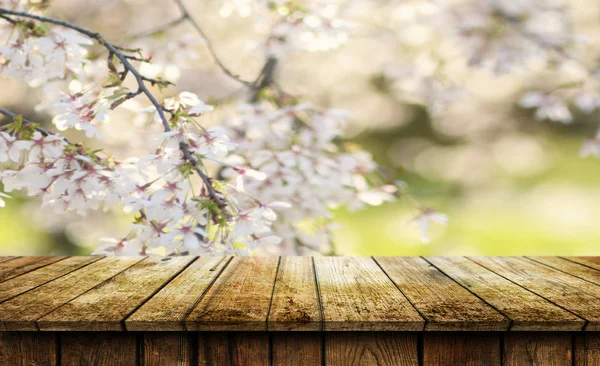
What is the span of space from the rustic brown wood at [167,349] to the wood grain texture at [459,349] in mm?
343

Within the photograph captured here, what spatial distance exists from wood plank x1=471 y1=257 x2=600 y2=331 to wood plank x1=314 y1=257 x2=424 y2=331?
24 centimetres

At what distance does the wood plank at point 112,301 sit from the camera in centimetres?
78

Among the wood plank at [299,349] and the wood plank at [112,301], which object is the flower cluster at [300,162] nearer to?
the wood plank at [112,301]

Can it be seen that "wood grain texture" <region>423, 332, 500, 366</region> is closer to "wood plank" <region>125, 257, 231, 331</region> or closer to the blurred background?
"wood plank" <region>125, 257, 231, 331</region>

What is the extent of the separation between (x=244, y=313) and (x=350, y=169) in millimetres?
1279

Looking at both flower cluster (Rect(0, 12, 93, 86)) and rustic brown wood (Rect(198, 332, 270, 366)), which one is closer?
rustic brown wood (Rect(198, 332, 270, 366))

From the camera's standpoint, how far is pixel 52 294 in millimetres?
925

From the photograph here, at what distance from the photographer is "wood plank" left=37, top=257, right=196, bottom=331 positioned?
30.8 inches

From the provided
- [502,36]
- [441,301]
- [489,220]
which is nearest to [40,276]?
[441,301]

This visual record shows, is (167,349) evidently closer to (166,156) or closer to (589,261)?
Answer: (166,156)

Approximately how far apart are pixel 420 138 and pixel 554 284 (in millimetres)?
4127

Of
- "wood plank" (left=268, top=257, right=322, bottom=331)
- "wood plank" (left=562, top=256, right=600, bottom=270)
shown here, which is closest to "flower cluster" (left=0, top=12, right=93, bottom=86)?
"wood plank" (left=268, top=257, right=322, bottom=331)

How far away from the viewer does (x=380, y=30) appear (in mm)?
3480

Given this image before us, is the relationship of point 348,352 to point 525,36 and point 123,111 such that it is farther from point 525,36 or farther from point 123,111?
point 123,111
